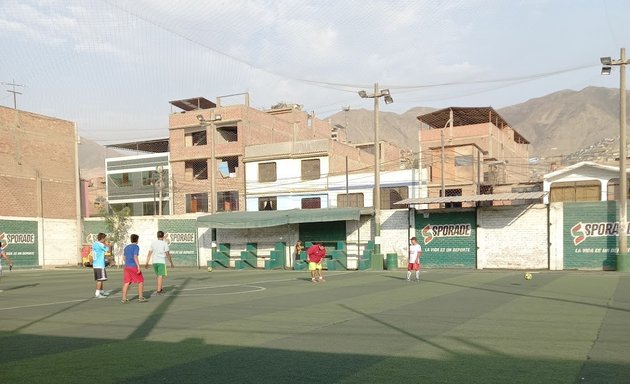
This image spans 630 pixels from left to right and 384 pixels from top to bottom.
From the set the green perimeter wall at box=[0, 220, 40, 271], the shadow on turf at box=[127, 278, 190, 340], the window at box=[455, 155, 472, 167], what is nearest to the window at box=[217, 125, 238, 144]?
the green perimeter wall at box=[0, 220, 40, 271]

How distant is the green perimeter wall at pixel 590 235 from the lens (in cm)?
2692

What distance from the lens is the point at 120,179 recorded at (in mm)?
63562

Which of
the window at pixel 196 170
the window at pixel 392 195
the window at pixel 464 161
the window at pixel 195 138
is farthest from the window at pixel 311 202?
the window at pixel 195 138

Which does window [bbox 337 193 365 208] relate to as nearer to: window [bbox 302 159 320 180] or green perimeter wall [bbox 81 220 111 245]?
window [bbox 302 159 320 180]

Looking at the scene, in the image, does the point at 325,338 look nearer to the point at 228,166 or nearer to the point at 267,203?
the point at 267,203

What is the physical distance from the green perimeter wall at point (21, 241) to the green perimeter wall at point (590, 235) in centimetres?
3495

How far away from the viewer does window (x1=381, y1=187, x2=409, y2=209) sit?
4388 cm

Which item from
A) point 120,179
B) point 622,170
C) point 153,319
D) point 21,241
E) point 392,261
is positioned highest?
point 120,179

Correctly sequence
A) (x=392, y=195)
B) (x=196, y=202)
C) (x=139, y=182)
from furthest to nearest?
(x=139, y=182)
(x=196, y=202)
(x=392, y=195)

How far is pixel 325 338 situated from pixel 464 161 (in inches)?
1839

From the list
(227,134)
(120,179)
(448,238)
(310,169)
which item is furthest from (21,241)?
(448,238)

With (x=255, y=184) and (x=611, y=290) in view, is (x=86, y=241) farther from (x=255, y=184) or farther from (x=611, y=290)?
(x=611, y=290)

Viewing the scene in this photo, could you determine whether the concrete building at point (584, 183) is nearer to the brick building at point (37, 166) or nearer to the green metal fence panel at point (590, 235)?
the green metal fence panel at point (590, 235)

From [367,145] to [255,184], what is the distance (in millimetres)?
25751
